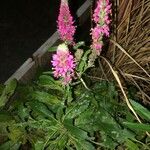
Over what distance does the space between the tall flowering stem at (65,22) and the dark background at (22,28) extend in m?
1.37

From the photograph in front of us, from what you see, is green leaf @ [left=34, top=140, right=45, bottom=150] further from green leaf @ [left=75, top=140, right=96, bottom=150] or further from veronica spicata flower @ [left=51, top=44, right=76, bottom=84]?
veronica spicata flower @ [left=51, top=44, right=76, bottom=84]

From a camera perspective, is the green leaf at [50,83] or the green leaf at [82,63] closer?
the green leaf at [82,63]

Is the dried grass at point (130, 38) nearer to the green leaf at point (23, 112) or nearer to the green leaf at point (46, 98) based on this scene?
the green leaf at point (46, 98)

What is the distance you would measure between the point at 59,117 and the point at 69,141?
0.14 m

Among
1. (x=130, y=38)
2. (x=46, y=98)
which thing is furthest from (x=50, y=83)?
(x=130, y=38)

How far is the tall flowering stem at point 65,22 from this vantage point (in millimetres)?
1461

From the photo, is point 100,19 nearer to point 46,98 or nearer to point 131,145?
point 46,98

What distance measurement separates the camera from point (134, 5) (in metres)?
2.20

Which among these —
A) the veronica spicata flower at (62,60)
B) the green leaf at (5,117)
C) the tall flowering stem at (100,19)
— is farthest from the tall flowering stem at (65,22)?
the green leaf at (5,117)

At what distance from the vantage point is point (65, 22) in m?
1.49

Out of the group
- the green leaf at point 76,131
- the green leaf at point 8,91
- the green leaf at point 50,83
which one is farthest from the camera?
the green leaf at point 8,91

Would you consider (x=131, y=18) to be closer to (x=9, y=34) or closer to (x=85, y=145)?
(x=85, y=145)

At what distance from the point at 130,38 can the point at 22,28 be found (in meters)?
1.45

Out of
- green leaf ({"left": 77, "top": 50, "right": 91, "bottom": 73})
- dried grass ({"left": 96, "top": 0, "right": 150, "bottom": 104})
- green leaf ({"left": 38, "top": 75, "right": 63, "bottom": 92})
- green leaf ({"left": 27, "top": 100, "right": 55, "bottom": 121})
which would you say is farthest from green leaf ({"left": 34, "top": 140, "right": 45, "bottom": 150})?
dried grass ({"left": 96, "top": 0, "right": 150, "bottom": 104})
